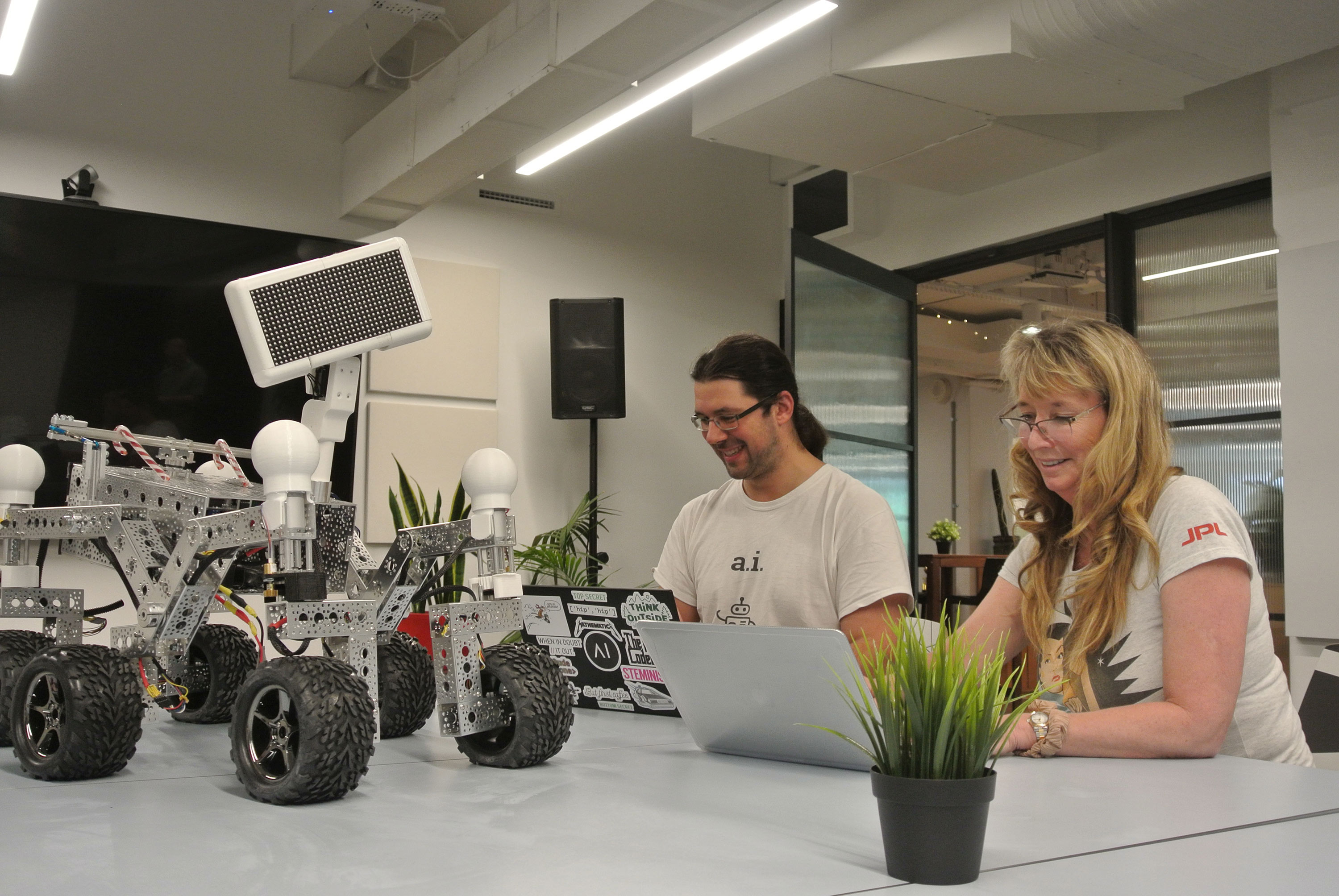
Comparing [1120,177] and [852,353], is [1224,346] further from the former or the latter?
[852,353]

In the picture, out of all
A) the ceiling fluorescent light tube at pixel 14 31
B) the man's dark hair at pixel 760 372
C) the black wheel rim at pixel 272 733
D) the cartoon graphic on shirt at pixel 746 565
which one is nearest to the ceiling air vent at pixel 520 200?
the ceiling fluorescent light tube at pixel 14 31

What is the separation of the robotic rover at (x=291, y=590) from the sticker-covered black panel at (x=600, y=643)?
0.84 ft

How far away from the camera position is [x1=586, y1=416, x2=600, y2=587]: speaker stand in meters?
5.57

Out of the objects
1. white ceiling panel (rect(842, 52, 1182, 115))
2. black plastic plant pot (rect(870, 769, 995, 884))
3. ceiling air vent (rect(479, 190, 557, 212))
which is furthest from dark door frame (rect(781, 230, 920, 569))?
black plastic plant pot (rect(870, 769, 995, 884))

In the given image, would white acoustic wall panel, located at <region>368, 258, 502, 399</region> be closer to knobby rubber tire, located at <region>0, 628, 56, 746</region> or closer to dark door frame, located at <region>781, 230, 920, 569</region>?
dark door frame, located at <region>781, 230, 920, 569</region>

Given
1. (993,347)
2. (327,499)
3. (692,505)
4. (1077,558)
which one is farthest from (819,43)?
Result: (993,347)

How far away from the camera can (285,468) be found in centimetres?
114

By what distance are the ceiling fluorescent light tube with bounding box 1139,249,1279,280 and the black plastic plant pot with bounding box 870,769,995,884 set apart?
4.30 m

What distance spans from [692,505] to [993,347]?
801cm

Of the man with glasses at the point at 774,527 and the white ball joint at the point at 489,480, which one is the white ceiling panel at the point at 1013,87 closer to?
the man with glasses at the point at 774,527

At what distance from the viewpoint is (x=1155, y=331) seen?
4922 mm

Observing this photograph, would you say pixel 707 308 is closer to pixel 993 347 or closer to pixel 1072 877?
pixel 993 347

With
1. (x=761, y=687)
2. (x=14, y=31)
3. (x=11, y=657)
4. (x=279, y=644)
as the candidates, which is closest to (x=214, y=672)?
(x=11, y=657)

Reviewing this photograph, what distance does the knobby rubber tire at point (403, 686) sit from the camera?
1530 mm
